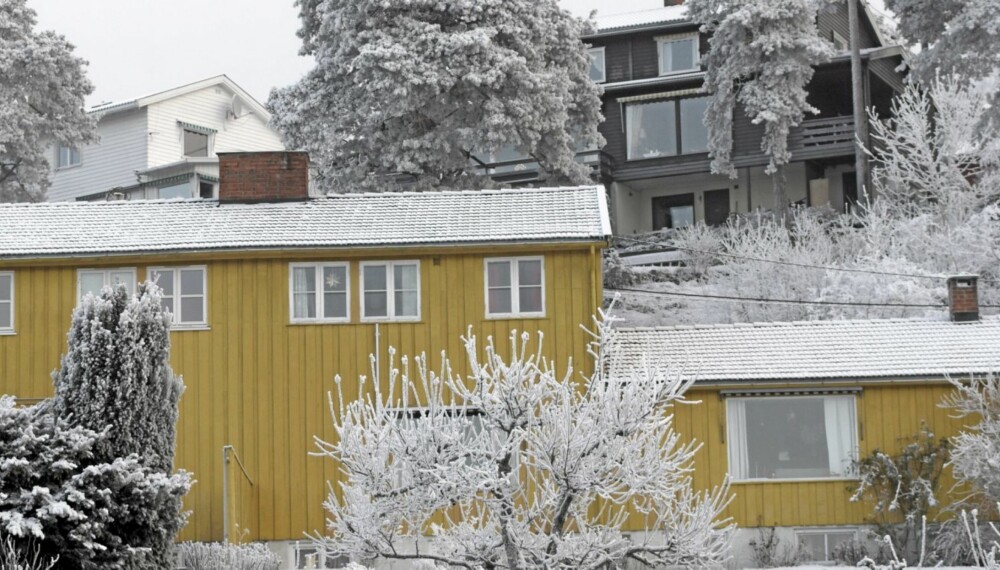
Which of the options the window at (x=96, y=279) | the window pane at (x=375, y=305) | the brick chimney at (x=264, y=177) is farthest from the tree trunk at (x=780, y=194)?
the window at (x=96, y=279)

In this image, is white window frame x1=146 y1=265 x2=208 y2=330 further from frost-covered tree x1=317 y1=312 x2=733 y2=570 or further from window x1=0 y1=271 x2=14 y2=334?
frost-covered tree x1=317 y1=312 x2=733 y2=570

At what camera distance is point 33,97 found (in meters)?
39.3

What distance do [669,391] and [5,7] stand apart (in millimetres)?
31104

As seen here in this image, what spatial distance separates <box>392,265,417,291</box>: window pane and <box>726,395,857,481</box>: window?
18.2 ft

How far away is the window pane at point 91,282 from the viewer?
23172 millimetres

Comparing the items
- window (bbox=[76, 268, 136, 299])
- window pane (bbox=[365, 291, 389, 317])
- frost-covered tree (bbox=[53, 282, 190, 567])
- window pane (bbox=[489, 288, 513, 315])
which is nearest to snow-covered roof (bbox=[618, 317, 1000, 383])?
window pane (bbox=[489, 288, 513, 315])

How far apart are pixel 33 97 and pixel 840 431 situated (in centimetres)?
2627

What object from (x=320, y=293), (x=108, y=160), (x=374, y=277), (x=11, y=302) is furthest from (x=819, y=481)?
(x=108, y=160)

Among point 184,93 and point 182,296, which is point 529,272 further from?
point 184,93

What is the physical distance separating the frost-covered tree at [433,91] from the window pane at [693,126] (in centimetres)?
952

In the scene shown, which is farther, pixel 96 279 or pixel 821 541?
pixel 96 279

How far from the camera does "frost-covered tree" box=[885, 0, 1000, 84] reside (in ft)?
96.3

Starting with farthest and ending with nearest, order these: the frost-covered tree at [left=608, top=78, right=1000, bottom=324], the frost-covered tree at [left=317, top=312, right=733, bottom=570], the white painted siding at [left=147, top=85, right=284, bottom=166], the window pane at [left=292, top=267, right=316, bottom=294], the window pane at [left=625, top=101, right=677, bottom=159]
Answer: the white painted siding at [left=147, top=85, right=284, bottom=166]
the window pane at [left=625, top=101, right=677, bottom=159]
the frost-covered tree at [left=608, top=78, right=1000, bottom=324]
the window pane at [left=292, top=267, right=316, bottom=294]
the frost-covered tree at [left=317, top=312, right=733, bottom=570]

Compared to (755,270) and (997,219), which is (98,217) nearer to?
(755,270)
